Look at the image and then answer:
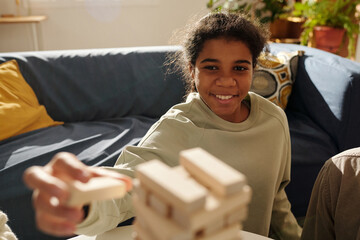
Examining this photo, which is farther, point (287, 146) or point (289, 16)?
point (289, 16)

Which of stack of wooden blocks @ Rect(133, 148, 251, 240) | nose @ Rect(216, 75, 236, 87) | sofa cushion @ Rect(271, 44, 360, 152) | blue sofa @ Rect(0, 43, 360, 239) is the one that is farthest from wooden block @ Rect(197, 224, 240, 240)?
sofa cushion @ Rect(271, 44, 360, 152)

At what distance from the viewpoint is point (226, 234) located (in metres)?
0.35

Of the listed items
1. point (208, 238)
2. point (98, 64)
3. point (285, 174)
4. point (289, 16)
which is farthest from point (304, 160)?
point (289, 16)

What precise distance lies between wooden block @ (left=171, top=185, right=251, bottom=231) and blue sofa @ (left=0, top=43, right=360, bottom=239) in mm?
1376

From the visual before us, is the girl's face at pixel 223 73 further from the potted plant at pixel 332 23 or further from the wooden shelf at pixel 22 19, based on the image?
the wooden shelf at pixel 22 19

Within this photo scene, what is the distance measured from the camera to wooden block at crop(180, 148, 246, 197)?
33 cm

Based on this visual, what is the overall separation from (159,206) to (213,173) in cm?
6

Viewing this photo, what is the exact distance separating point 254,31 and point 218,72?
0.22m

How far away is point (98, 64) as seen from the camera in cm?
221

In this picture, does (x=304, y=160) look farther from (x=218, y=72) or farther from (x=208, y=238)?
(x=208, y=238)

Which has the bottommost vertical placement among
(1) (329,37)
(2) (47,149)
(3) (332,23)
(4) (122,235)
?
(2) (47,149)

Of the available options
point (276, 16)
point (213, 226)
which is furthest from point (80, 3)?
point (213, 226)

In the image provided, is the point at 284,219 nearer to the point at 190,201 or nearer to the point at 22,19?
the point at 190,201

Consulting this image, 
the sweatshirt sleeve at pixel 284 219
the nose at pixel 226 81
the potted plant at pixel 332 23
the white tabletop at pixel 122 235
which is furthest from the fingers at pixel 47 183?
the potted plant at pixel 332 23
